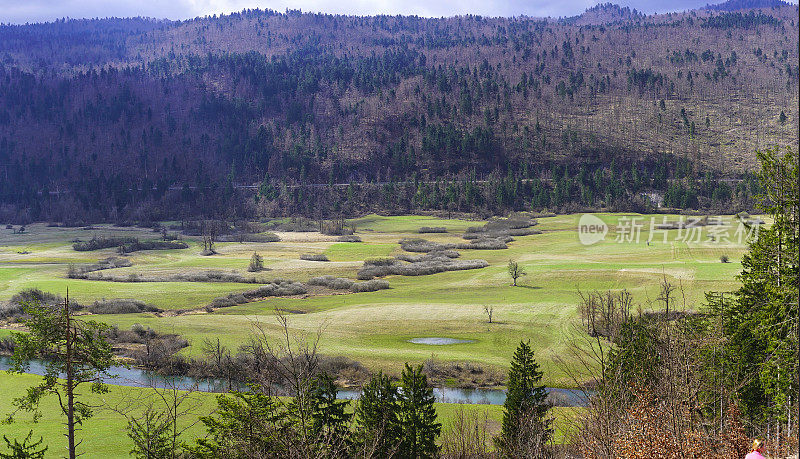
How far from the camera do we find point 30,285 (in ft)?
291

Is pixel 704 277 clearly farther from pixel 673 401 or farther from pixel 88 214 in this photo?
pixel 88 214

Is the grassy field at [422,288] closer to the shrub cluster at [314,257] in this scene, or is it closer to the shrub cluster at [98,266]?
the shrub cluster at [314,257]

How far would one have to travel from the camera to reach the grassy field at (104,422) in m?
35.8

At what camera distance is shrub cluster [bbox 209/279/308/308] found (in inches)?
3221

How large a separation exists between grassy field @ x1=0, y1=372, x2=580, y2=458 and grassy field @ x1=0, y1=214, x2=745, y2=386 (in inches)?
440

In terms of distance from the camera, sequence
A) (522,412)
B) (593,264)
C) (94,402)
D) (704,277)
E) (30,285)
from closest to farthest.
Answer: (522,412) < (94,402) < (704,277) < (30,285) < (593,264)

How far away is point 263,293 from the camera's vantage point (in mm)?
87250

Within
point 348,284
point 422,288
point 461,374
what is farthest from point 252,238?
point 461,374

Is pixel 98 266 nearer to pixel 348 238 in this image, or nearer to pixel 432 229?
pixel 348 238

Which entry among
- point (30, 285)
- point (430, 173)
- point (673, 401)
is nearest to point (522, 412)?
point (673, 401)

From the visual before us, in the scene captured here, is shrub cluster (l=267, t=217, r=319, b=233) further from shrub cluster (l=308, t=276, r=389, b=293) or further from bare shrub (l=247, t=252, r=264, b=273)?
shrub cluster (l=308, t=276, r=389, b=293)

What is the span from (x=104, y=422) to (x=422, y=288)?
53.0 meters

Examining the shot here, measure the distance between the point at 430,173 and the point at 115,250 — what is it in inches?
3642

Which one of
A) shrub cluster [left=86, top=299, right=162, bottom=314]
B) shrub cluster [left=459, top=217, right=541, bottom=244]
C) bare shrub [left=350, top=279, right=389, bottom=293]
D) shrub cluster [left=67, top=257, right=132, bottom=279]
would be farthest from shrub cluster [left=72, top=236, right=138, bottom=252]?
shrub cluster [left=459, top=217, right=541, bottom=244]
